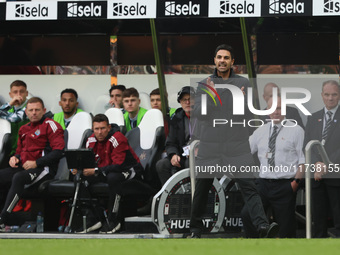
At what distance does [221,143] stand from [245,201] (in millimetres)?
549

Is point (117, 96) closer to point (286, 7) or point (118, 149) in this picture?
point (118, 149)

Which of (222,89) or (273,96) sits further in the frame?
(273,96)

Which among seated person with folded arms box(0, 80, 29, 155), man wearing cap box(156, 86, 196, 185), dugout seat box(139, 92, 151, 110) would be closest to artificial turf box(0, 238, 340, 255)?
man wearing cap box(156, 86, 196, 185)

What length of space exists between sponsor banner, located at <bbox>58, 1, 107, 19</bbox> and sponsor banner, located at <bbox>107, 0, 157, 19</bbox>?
11cm

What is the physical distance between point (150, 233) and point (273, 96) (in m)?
1.86

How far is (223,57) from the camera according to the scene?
6.97 metres

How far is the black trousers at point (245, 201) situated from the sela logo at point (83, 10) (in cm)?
232

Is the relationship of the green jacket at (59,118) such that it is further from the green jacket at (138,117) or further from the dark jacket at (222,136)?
the dark jacket at (222,136)

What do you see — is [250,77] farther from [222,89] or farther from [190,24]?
[222,89]

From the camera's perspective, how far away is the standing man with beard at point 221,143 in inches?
271

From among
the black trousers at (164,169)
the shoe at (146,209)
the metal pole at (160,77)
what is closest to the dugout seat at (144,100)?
the metal pole at (160,77)

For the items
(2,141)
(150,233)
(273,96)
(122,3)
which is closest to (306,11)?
(273,96)

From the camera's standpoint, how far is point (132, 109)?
9078 mm

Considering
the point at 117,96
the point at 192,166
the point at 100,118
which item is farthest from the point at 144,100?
Result: the point at 192,166
